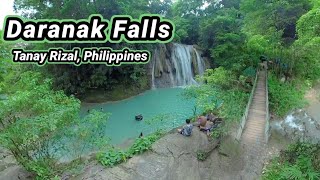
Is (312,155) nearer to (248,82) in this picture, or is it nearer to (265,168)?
(265,168)

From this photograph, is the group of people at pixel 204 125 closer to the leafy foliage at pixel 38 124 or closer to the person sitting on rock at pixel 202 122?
the person sitting on rock at pixel 202 122

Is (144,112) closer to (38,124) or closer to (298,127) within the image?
(298,127)

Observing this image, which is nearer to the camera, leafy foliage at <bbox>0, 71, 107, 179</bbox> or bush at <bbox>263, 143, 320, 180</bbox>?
leafy foliage at <bbox>0, 71, 107, 179</bbox>

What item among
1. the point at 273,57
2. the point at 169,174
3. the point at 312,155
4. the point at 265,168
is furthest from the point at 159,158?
the point at 273,57

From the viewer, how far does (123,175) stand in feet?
23.1

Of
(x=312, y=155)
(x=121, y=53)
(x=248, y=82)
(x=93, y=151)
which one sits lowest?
(x=93, y=151)

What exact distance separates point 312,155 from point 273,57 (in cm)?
927

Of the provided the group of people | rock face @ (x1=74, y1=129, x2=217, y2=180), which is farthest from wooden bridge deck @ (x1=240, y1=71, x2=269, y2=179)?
rock face @ (x1=74, y1=129, x2=217, y2=180)

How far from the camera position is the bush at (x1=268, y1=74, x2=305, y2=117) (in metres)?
13.5

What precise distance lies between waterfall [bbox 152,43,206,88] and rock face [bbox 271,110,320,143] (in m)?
11.2

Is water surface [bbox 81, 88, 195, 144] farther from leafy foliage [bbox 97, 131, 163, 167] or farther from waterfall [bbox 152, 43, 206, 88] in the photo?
leafy foliage [bbox 97, 131, 163, 167]

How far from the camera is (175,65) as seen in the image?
23781 mm

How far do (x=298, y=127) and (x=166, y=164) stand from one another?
24.4ft

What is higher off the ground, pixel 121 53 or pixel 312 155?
pixel 121 53
